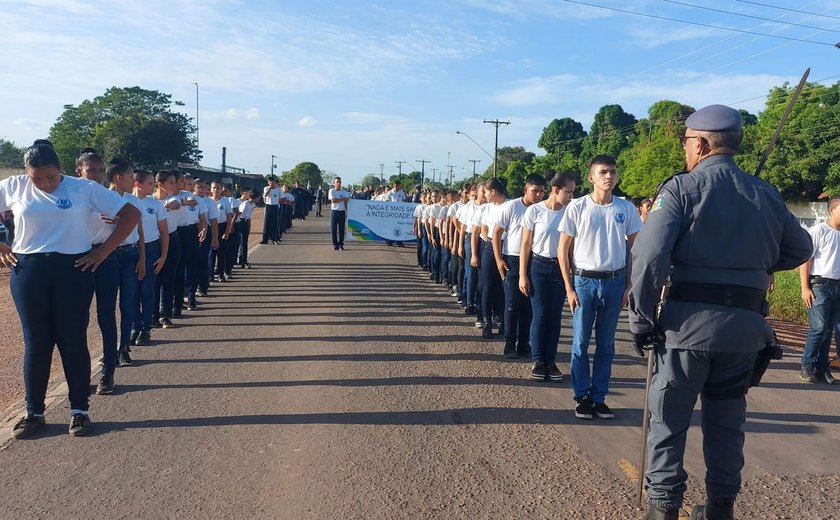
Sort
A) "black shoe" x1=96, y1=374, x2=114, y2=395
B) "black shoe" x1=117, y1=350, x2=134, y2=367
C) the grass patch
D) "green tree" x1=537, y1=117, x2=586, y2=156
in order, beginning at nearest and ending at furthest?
"black shoe" x1=96, y1=374, x2=114, y2=395 < "black shoe" x1=117, y1=350, x2=134, y2=367 < the grass patch < "green tree" x1=537, y1=117, x2=586, y2=156

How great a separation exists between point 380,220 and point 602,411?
15110 mm

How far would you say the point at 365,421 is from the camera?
525cm

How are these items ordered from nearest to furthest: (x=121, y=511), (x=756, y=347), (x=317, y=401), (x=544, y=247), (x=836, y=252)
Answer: (x=756, y=347)
(x=121, y=511)
(x=317, y=401)
(x=544, y=247)
(x=836, y=252)

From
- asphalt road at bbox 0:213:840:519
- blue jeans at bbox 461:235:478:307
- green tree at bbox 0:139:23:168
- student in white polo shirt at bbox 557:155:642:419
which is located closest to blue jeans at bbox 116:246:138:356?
asphalt road at bbox 0:213:840:519

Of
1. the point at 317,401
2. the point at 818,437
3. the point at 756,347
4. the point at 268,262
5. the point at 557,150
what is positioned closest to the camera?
the point at 756,347

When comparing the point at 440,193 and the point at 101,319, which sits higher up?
the point at 440,193

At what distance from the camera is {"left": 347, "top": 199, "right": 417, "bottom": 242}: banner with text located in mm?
19969

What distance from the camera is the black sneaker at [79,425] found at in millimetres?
A: 4863

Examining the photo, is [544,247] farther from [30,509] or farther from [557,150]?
[557,150]

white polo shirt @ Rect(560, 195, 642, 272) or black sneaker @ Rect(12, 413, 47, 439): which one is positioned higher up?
white polo shirt @ Rect(560, 195, 642, 272)

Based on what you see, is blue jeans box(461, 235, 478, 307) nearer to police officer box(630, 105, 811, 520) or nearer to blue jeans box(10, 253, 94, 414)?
blue jeans box(10, 253, 94, 414)

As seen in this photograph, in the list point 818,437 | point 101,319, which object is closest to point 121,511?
point 101,319

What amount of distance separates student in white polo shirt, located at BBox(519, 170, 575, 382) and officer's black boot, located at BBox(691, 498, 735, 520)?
2.87 meters

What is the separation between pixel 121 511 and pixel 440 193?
460 inches
